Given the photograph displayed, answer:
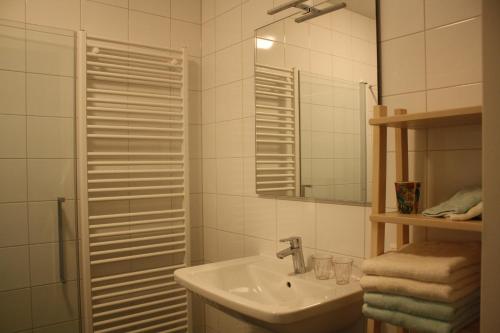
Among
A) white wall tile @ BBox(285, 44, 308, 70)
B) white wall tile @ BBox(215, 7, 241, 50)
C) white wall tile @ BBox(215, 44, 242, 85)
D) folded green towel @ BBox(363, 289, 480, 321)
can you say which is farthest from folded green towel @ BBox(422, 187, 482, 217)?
white wall tile @ BBox(215, 7, 241, 50)

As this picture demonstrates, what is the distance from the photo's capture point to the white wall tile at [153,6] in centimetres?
218

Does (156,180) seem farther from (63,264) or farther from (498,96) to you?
(498,96)

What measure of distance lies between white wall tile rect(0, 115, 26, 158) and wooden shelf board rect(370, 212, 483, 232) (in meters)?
1.56

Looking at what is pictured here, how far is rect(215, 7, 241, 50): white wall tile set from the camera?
6.94ft

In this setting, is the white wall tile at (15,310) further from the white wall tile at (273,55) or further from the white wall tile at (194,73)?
the white wall tile at (273,55)

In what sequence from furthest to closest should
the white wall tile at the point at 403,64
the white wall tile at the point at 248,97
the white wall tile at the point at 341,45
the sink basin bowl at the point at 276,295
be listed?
the white wall tile at the point at 248,97 → the white wall tile at the point at 341,45 → the white wall tile at the point at 403,64 → the sink basin bowl at the point at 276,295

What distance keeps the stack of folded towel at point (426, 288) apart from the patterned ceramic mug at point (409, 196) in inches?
4.9

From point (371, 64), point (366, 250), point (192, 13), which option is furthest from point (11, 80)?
point (366, 250)

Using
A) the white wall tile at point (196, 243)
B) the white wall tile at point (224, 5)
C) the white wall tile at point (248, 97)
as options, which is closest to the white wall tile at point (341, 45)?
the white wall tile at point (248, 97)

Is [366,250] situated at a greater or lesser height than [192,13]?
lesser

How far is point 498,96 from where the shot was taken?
0.80 meters

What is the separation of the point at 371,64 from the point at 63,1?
1585 millimetres

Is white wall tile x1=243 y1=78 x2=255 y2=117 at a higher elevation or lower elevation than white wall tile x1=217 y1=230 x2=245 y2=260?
higher

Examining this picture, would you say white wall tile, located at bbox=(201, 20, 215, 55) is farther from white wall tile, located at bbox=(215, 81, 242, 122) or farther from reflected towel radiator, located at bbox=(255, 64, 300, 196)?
reflected towel radiator, located at bbox=(255, 64, 300, 196)
